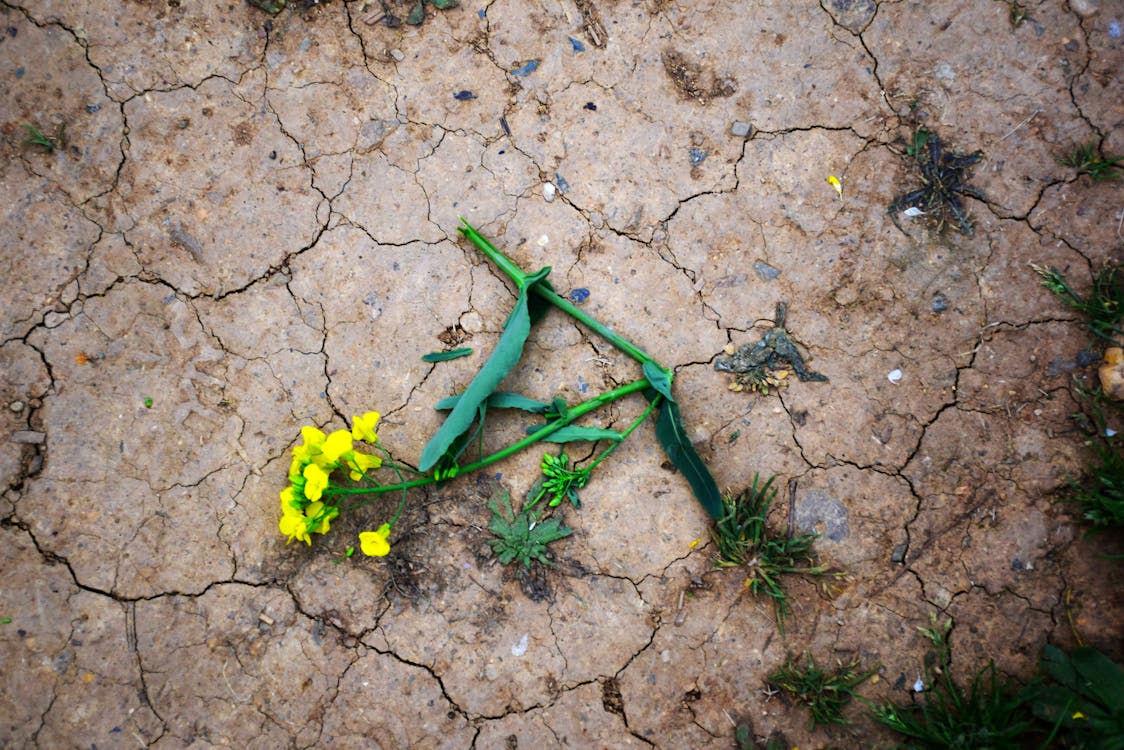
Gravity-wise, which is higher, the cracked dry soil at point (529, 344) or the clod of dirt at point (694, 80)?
the clod of dirt at point (694, 80)

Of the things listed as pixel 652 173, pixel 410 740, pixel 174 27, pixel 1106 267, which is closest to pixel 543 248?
pixel 652 173

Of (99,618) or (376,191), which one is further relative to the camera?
(376,191)

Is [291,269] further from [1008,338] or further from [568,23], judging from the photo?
[1008,338]

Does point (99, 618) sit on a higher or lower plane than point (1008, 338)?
lower

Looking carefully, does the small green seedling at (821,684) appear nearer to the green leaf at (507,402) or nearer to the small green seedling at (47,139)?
the green leaf at (507,402)

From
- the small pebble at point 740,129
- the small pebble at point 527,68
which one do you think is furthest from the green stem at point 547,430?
the small pebble at point 527,68

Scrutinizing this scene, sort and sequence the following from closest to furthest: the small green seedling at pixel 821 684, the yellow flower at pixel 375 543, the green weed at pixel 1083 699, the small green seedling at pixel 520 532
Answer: the green weed at pixel 1083 699 → the yellow flower at pixel 375 543 → the small green seedling at pixel 821 684 → the small green seedling at pixel 520 532

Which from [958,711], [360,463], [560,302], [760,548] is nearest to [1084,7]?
[560,302]
